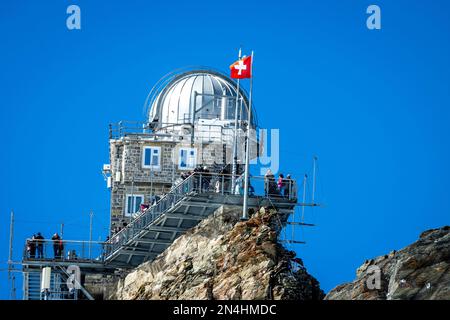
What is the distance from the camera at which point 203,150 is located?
112812 millimetres

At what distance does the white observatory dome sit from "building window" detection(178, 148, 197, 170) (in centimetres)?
299

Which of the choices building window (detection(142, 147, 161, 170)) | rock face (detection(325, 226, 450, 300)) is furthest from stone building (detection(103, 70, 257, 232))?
rock face (detection(325, 226, 450, 300))

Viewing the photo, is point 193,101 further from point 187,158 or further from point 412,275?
point 412,275

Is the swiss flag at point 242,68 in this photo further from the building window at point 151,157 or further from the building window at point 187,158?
the building window at point 151,157

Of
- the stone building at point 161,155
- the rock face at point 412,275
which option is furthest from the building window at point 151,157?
the rock face at point 412,275

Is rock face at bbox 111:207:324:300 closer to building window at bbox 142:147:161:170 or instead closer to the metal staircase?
the metal staircase

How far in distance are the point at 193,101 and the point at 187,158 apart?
5623 mm

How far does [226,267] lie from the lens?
94.1 metres

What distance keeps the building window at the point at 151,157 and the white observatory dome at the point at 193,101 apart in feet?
9.08

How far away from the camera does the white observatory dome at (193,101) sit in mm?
117625

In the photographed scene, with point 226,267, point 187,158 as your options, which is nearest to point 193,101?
point 187,158

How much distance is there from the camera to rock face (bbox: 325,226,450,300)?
7950cm
